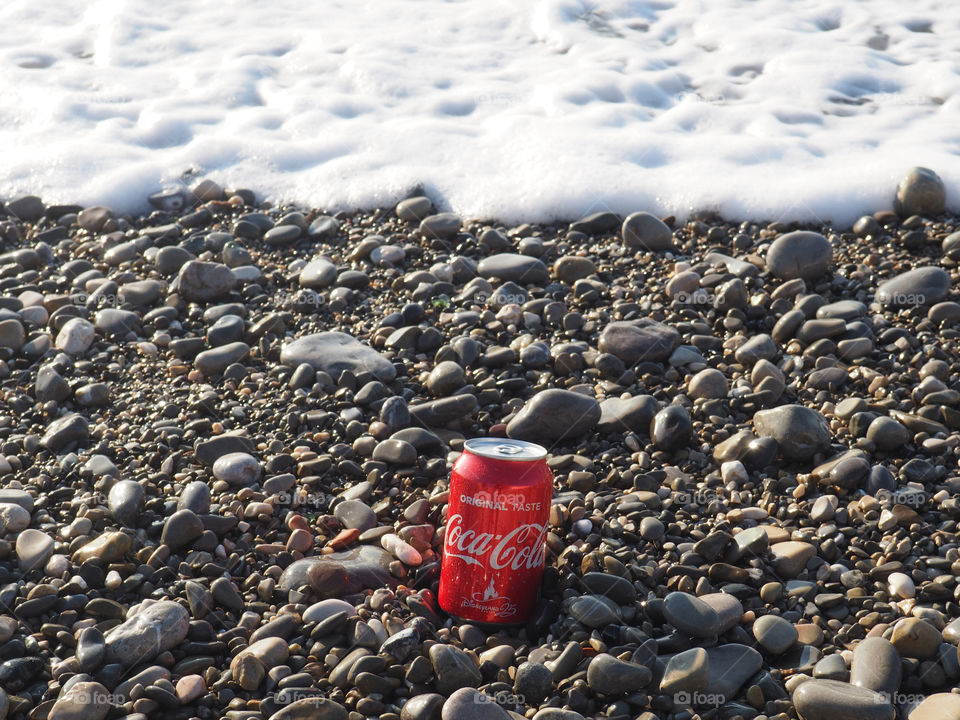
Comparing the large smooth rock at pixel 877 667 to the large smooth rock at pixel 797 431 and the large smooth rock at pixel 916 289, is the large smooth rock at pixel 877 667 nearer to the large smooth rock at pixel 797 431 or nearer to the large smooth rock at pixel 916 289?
the large smooth rock at pixel 797 431

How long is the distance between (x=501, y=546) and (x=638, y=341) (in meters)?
1.40

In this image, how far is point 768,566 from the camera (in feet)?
7.97

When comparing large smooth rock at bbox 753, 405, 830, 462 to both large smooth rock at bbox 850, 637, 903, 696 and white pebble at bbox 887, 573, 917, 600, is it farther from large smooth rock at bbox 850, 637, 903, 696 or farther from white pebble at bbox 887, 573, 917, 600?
large smooth rock at bbox 850, 637, 903, 696

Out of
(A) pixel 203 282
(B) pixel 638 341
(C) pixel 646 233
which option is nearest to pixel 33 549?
(A) pixel 203 282

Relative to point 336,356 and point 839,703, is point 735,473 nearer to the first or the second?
point 839,703

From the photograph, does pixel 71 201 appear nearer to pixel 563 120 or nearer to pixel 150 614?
pixel 563 120

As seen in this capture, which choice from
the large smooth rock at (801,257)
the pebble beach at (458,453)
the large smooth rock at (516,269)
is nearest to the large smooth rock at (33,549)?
the pebble beach at (458,453)

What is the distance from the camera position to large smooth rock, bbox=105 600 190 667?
222 centimetres

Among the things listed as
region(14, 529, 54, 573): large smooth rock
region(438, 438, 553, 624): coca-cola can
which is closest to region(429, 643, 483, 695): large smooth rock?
region(438, 438, 553, 624): coca-cola can

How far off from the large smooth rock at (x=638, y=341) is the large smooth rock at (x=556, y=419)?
0.43 metres

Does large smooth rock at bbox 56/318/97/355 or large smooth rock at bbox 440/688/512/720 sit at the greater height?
large smooth rock at bbox 56/318/97/355

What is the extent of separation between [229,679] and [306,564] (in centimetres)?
43

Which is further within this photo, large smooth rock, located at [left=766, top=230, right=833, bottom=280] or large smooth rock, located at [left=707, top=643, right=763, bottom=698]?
large smooth rock, located at [left=766, top=230, right=833, bottom=280]

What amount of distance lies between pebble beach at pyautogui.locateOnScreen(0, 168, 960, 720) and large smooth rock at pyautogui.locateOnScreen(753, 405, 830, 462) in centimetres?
1
